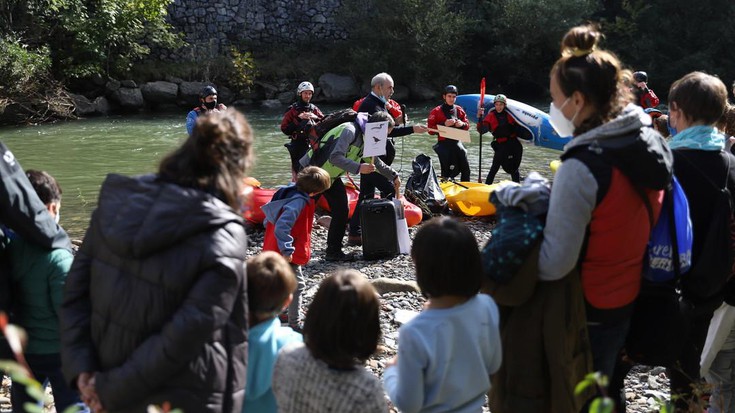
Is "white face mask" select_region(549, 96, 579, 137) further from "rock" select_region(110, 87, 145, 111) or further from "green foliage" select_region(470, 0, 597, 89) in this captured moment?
"green foliage" select_region(470, 0, 597, 89)

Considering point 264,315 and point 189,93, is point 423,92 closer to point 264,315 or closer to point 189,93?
point 189,93

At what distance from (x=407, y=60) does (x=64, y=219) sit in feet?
65.2

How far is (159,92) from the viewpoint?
25.0 m

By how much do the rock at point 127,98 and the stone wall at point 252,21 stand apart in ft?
11.1

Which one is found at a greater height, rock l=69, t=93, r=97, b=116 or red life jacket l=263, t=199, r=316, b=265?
red life jacket l=263, t=199, r=316, b=265

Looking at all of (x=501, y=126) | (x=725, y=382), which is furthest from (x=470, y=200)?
(x=725, y=382)

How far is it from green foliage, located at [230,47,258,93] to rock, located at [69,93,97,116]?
4960 mm

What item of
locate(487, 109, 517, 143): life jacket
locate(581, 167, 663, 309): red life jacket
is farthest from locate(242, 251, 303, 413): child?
locate(487, 109, 517, 143): life jacket

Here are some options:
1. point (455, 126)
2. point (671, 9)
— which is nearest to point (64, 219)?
point (455, 126)

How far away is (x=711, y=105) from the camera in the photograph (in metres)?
3.05

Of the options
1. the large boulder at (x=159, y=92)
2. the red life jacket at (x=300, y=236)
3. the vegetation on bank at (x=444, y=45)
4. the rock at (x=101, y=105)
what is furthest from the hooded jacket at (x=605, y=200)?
the large boulder at (x=159, y=92)

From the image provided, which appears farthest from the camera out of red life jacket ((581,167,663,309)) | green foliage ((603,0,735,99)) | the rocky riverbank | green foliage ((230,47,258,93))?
green foliage ((603,0,735,99))

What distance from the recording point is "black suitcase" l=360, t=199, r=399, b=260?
7453 mm

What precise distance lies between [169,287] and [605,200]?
1312 millimetres
